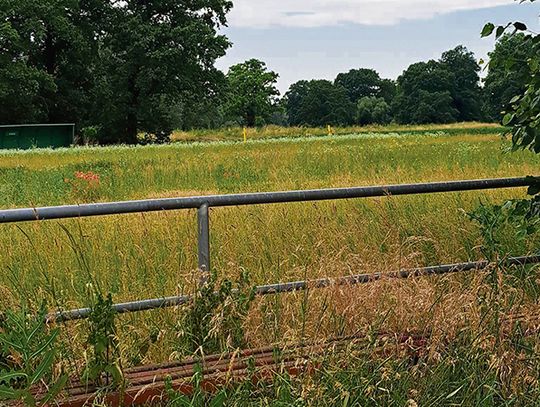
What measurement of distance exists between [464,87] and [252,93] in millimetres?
28403

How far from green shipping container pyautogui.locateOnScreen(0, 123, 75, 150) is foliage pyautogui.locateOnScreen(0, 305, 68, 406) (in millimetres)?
37950

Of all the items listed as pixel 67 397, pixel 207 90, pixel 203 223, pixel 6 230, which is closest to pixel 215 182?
pixel 6 230

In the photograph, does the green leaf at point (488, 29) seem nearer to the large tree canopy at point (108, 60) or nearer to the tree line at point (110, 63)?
the tree line at point (110, 63)

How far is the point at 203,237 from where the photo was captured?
393 centimetres

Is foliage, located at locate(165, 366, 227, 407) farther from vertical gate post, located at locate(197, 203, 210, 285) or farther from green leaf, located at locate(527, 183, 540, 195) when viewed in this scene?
green leaf, located at locate(527, 183, 540, 195)

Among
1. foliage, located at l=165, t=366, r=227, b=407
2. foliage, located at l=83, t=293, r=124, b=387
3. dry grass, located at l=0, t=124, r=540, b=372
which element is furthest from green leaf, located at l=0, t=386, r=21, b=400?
dry grass, located at l=0, t=124, r=540, b=372

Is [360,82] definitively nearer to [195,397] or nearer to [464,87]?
[464,87]

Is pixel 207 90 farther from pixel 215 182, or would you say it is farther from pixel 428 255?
pixel 428 255

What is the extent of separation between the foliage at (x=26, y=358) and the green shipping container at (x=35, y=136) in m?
38.0

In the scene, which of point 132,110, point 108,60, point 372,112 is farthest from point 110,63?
point 372,112

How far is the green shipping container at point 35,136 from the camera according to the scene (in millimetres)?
41344

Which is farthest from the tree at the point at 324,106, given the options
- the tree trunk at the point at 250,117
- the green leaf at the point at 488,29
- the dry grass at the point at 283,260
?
the green leaf at the point at 488,29

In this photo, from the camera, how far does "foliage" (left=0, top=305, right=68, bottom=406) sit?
263cm

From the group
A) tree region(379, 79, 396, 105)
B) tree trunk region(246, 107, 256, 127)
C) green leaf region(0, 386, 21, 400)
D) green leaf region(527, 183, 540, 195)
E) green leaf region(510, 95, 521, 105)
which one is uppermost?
tree region(379, 79, 396, 105)
